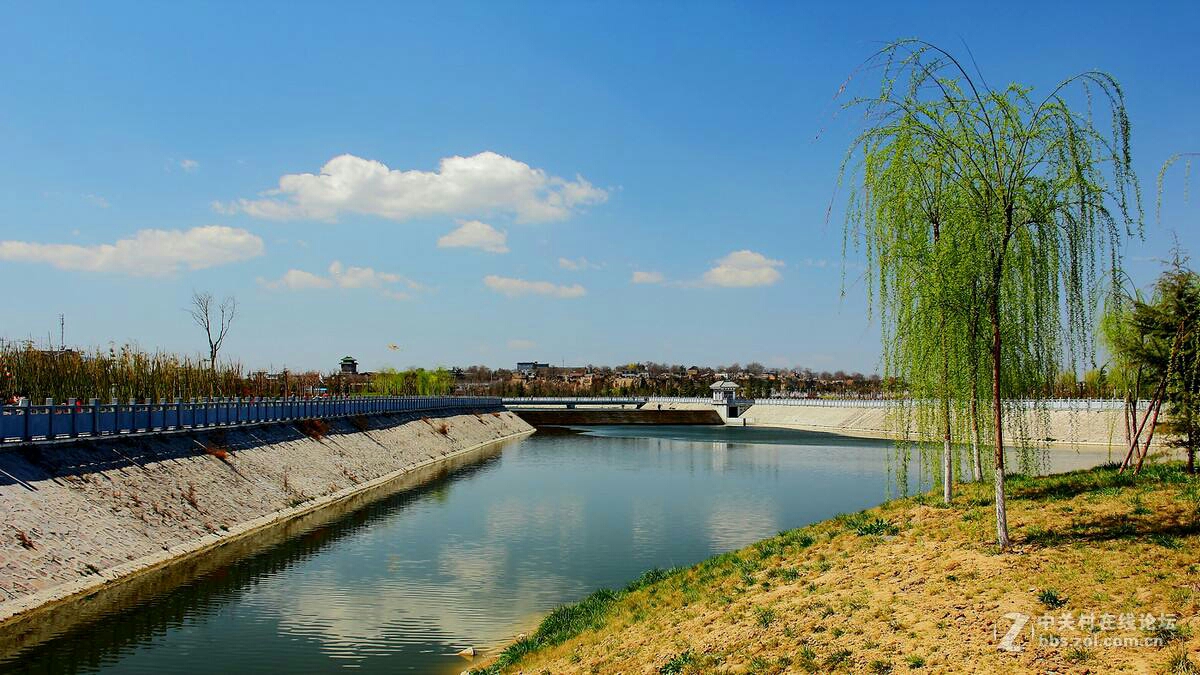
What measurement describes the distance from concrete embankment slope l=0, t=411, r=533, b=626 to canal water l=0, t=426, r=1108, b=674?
7.99 ft

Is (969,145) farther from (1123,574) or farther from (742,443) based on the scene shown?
(742,443)

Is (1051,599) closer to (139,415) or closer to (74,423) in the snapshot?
(74,423)

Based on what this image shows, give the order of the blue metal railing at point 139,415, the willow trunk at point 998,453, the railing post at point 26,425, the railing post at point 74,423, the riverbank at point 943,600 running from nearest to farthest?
the riverbank at point 943,600
the willow trunk at point 998,453
the railing post at point 26,425
the blue metal railing at point 139,415
the railing post at point 74,423

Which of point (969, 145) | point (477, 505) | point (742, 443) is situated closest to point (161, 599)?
point (477, 505)

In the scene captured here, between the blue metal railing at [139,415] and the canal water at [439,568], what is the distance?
9276 millimetres

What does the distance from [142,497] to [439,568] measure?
13.0 metres

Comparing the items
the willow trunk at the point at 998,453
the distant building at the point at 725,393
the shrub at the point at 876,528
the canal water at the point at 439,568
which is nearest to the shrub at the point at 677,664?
the willow trunk at the point at 998,453

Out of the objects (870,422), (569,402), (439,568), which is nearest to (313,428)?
(439,568)

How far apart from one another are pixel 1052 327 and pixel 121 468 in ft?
115

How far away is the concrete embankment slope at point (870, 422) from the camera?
85188mm

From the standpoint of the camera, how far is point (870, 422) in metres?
127

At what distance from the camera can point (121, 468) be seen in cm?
3391

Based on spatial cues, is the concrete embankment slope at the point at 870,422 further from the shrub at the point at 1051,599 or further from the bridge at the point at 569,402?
the shrub at the point at 1051,599

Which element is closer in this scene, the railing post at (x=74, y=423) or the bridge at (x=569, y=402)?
the railing post at (x=74, y=423)
